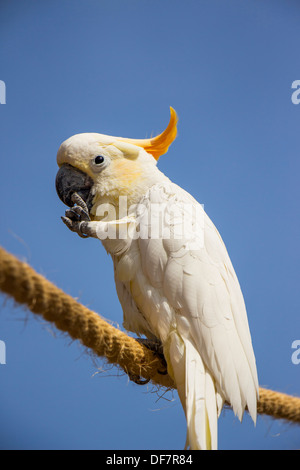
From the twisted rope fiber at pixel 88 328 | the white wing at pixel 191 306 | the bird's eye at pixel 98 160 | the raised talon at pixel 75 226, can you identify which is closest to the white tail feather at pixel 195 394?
the white wing at pixel 191 306

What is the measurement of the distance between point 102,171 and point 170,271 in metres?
0.58

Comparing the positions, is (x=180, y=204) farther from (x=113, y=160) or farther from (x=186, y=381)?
(x=186, y=381)

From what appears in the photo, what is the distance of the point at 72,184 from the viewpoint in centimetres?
175

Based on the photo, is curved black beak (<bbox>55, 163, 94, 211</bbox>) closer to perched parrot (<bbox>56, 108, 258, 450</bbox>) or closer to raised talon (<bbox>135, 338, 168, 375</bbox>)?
perched parrot (<bbox>56, 108, 258, 450</bbox>)

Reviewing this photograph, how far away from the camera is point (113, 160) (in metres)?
1.73

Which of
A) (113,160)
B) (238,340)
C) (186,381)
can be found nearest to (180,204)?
(113,160)

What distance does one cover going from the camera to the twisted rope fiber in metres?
0.87

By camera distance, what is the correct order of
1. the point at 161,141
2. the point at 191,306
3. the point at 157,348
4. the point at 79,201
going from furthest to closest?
1. the point at 161,141
2. the point at 79,201
3. the point at 157,348
4. the point at 191,306

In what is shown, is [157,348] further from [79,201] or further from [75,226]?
[79,201]

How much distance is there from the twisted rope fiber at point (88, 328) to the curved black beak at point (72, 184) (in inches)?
27.3

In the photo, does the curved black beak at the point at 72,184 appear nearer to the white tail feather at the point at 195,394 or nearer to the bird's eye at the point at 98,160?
the bird's eye at the point at 98,160

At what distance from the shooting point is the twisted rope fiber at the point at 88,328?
34.2 inches

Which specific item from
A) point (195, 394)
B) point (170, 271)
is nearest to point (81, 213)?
point (170, 271)
